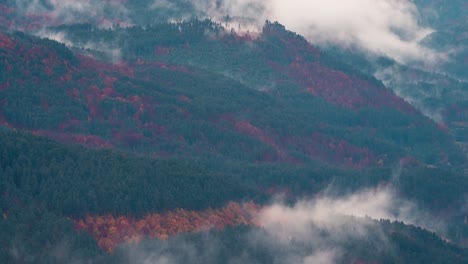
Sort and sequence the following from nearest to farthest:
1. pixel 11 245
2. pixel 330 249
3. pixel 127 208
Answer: pixel 11 245 < pixel 127 208 < pixel 330 249

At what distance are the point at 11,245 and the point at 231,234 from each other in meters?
40.6

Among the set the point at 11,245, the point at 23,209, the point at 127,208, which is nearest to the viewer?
the point at 11,245

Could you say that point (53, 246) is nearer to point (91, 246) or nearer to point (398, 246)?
point (91, 246)

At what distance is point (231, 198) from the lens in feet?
650

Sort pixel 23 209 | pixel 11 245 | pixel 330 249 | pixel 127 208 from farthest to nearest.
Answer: pixel 330 249 → pixel 127 208 → pixel 23 209 → pixel 11 245

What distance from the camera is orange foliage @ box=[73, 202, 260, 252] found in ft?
554

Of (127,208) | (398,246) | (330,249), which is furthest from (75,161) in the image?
(398,246)

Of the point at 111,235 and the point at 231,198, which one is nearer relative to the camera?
the point at 111,235

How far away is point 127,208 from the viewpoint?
7023 inches

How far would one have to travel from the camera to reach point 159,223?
182 meters

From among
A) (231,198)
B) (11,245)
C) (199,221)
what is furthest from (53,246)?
(231,198)

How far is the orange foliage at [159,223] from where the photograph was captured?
16900cm

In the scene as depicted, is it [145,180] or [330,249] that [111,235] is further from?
[330,249]

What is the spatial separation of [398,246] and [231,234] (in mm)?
30320
